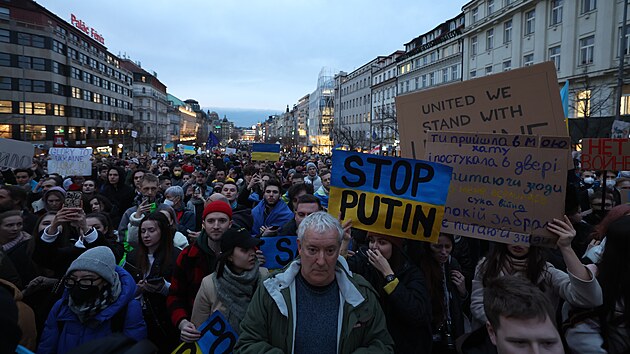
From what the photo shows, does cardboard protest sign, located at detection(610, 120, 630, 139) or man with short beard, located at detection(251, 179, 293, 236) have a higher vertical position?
cardboard protest sign, located at detection(610, 120, 630, 139)

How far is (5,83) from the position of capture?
49.0 metres

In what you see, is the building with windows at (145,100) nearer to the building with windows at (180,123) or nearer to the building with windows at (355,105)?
the building with windows at (180,123)

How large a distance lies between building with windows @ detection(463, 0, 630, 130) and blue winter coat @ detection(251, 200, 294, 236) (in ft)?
75.9

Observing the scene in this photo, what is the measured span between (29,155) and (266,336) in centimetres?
968

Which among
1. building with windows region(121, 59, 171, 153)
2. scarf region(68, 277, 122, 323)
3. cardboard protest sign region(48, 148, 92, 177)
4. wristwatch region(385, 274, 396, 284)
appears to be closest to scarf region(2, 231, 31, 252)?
scarf region(68, 277, 122, 323)

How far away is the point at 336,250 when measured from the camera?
107 inches

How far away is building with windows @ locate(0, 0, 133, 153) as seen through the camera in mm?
48531

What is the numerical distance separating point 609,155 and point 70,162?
1303 cm

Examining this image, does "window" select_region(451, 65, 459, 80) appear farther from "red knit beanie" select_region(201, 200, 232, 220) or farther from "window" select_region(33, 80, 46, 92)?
"window" select_region(33, 80, 46, 92)

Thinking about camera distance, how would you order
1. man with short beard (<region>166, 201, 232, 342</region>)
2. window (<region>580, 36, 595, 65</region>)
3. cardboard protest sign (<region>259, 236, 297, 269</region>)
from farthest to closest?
window (<region>580, 36, 595, 65</region>) < cardboard protest sign (<region>259, 236, 297, 269</region>) < man with short beard (<region>166, 201, 232, 342</region>)

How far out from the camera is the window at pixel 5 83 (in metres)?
48.7

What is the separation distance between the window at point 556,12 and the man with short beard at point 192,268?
3398 cm

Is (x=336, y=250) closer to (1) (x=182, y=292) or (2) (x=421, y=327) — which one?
(2) (x=421, y=327)

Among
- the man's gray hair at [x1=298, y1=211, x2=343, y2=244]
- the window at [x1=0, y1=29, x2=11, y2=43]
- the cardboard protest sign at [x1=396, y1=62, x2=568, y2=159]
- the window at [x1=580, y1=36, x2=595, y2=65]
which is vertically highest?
the window at [x1=0, y1=29, x2=11, y2=43]
